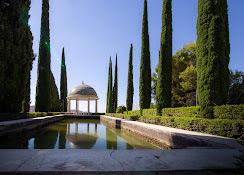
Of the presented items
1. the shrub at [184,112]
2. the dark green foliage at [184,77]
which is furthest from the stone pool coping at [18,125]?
the dark green foliage at [184,77]

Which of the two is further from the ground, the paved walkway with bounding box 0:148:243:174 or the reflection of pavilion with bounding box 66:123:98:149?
the paved walkway with bounding box 0:148:243:174

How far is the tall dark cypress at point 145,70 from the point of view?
24375 mm

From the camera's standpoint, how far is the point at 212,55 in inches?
457

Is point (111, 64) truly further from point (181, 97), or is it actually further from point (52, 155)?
point (52, 155)

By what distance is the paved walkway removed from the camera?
4.05 metres

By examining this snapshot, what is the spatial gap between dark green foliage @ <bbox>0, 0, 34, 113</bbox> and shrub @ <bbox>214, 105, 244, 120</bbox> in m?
11.6

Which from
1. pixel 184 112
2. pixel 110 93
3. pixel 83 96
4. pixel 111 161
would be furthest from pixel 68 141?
pixel 83 96

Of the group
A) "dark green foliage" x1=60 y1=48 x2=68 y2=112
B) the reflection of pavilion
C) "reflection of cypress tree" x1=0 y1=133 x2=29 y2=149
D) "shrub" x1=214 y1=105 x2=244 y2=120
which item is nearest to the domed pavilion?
"dark green foliage" x1=60 y1=48 x2=68 y2=112

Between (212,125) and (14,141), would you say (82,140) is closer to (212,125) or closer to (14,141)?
(14,141)

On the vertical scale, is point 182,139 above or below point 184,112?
below

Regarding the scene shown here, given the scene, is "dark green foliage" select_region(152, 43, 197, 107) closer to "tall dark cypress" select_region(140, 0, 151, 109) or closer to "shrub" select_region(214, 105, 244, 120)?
"tall dark cypress" select_region(140, 0, 151, 109)

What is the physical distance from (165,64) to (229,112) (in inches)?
368

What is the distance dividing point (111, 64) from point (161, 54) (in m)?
28.8

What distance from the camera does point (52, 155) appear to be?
16.7ft
